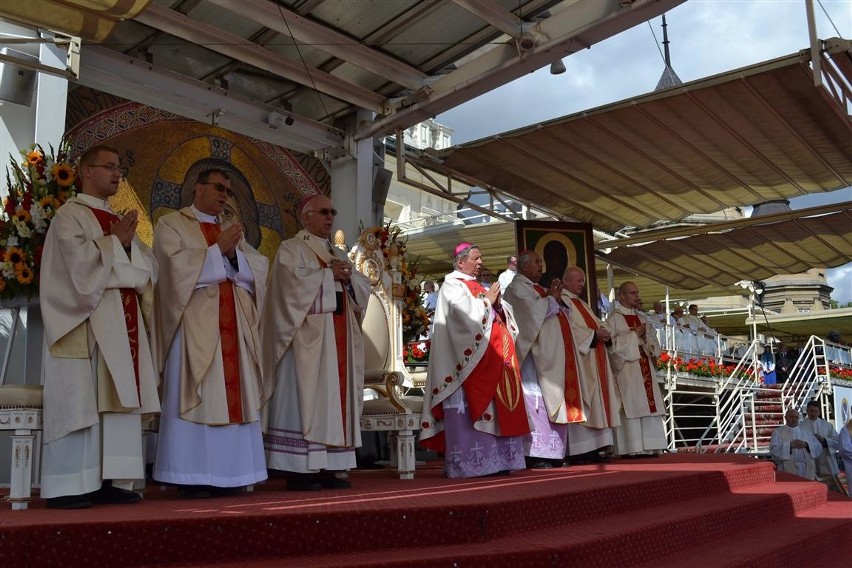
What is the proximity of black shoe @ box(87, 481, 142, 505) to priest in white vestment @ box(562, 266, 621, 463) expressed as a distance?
439 cm

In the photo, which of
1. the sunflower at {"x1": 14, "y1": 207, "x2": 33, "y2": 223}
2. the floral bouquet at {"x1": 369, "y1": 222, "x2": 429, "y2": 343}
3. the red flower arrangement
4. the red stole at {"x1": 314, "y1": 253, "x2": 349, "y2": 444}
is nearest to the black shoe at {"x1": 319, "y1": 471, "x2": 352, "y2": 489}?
the red stole at {"x1": 314, "y1": 253, "x2": 349, "y2": 444}

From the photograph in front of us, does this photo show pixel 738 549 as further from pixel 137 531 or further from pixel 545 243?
pixel 545 243

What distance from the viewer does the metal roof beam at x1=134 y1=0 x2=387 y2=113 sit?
774 centimetres

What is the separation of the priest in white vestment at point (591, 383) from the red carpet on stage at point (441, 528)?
1595 mm

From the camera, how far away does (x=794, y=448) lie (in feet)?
46.0

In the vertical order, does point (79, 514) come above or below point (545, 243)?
below

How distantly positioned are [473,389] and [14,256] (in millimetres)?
3410

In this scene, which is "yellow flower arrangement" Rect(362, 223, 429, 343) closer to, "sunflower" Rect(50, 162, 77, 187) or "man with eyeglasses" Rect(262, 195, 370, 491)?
"man with eyeglasses" Rect(262, 195, 370, 491)

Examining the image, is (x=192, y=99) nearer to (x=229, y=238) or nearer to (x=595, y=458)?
(x=229, y=238)

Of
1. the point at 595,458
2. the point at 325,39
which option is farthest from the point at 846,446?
the point at 325,39

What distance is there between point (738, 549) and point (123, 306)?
155 inches

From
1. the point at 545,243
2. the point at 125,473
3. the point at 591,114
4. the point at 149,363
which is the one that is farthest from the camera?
the point at 545,243

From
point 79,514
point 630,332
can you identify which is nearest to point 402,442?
point 79,514

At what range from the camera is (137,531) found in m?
3.68
